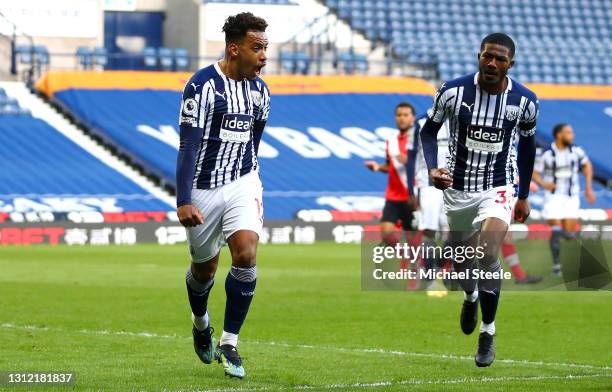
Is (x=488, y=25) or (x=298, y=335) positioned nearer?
(x=298, y=335)

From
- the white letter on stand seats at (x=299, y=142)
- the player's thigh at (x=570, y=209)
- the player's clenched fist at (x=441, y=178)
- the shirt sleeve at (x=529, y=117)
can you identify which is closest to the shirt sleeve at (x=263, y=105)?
the player's clenched fist at (x=441, y=178)

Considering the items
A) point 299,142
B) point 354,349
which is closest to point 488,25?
point 299,142

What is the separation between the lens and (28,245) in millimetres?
25516

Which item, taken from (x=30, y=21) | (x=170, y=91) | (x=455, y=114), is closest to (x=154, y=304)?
(x=455, y=114)

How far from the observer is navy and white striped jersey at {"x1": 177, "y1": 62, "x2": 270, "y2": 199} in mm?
8180

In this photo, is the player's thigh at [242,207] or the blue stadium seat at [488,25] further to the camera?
the blue stadium seat at [488,25]

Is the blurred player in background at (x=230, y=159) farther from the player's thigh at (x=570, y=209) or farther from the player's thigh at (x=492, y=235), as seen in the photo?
the player's thigh at (x=570, y=209)

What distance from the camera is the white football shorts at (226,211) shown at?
827 centimetres

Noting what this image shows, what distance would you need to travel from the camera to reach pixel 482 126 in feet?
30.2

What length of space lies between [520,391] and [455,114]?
2.28m

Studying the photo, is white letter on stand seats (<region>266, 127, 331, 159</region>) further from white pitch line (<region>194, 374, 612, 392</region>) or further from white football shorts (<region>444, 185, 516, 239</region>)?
white pitch line (<region>194, 374, 612, 392</region>)

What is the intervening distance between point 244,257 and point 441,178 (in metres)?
1.58

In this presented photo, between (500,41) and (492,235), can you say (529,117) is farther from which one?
(492,235)

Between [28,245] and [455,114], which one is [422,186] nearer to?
[455,114]
